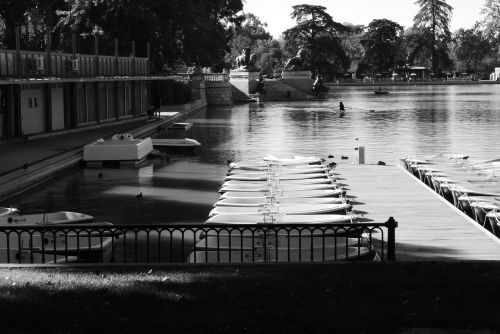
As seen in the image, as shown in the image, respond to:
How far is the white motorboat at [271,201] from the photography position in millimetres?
25281

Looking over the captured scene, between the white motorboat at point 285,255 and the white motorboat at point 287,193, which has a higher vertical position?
the white motorboat at point 285,255

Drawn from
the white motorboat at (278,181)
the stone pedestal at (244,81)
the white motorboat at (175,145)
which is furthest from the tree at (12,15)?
the white motorboat at (278,181)

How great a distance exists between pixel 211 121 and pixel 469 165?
4076cm

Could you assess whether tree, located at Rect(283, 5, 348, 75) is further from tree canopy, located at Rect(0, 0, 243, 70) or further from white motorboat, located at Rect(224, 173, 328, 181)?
white motorboat, located at Rect(224, 173, 328, 181)

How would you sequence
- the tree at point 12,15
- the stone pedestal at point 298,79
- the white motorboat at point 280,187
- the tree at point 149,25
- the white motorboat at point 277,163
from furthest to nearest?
the stone pedestal at point 298,79 → the tree at point 12,15 → the tree at point 149,25 → the white motorboat at point 277,163 → the white motorboat at point 280,187

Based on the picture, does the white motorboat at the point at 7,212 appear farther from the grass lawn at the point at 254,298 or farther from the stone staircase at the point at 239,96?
the stone staircase at the point at 239,96

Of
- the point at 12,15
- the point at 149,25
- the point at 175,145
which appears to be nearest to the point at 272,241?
the point at 175,145

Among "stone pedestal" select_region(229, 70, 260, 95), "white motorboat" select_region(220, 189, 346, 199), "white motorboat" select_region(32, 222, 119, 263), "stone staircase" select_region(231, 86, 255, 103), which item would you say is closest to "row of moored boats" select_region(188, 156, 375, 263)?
"white motorboat" select_region(220, 189, 346, 199)

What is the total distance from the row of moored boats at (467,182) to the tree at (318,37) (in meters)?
134

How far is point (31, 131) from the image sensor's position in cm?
4794

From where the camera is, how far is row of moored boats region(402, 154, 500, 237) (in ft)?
81.8

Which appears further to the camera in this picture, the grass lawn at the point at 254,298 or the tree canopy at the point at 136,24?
the tree canopy at the point at 136,24

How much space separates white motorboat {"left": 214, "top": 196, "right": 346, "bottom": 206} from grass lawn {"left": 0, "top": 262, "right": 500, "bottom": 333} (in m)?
11.1

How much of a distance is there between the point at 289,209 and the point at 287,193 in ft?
14.4
